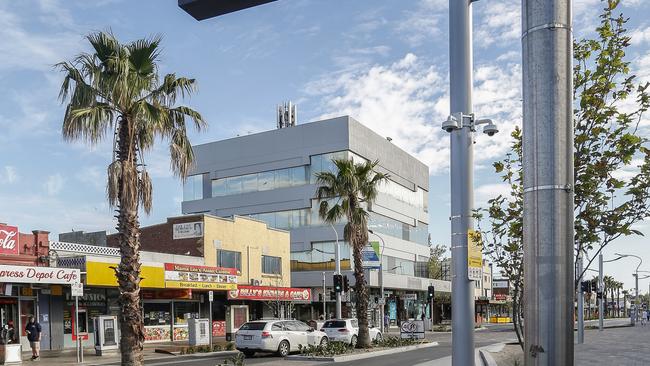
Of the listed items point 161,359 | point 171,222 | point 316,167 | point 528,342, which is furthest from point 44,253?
point 316,167

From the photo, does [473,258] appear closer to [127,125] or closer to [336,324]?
[127,125]

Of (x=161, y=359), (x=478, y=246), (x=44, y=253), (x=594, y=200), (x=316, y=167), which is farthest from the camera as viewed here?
(x=316, y=167)

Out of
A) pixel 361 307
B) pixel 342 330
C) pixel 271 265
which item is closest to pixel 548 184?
pixel 361 307

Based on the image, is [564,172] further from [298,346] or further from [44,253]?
[44,253]

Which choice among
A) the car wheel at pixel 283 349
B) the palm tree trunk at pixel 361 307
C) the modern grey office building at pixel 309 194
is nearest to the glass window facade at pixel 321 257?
the modern grey office building at pixel 309 194

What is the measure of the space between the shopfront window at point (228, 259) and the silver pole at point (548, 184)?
132 ft

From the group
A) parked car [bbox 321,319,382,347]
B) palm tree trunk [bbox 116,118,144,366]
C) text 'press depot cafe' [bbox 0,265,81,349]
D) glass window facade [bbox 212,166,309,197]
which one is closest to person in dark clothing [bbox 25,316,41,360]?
text 'press depot cafe' [bbox 0,265,81,349]

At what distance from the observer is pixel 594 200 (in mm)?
6742

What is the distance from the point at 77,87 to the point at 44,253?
15113 millimetres

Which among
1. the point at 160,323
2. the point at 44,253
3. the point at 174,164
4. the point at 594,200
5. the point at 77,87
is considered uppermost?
the point at 77,87

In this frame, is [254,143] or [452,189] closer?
[452,189]

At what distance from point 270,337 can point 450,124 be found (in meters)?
21.4

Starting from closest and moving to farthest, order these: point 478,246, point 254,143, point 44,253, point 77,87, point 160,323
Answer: point 478,246
point 77,87
point 44,253
point 160,323
point 254,143

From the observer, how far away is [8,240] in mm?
26875
